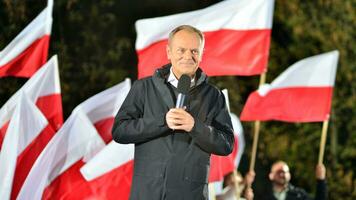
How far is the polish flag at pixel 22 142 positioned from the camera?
24.4ft

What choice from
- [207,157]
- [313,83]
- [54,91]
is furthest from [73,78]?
[207,157]

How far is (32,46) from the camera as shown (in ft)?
29.0

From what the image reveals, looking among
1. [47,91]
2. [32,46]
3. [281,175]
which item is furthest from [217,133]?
[281,175]

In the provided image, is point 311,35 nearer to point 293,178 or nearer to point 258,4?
point 293,178

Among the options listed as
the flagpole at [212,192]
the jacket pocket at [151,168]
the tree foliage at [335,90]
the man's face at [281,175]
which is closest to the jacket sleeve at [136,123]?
the jacket pocket at [151,168]

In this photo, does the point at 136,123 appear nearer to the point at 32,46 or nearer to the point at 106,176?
the point at 106,176

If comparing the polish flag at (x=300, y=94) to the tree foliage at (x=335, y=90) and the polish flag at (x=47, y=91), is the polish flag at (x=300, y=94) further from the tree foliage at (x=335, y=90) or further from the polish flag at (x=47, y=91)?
the tree foliage at (x=335, y=90)

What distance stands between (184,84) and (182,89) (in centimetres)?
3

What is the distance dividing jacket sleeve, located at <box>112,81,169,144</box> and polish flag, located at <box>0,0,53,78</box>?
3.83m

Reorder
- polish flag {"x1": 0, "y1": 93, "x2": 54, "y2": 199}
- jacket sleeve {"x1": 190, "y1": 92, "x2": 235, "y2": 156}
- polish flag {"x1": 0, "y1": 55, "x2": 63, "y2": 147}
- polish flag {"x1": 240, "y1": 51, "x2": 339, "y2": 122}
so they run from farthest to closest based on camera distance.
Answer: polish flag {"x1": 240, "y1": 51, "x2": 339, "y2": 122} < polish flag {"x1": 0, "y1": 55, "x2": 63, "y2": 147} < polish flag {"x1": 0, "y1": 93, "x2": 54, "y2": 199} < jacket sleeve {"x1": 190, "y1": 92, "x2": 235, "y2": 156}

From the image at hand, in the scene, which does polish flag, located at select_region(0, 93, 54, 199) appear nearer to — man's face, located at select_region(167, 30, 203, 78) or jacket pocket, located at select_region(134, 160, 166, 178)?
jacket pocket, located at select_region(134, 160, 166, 178)

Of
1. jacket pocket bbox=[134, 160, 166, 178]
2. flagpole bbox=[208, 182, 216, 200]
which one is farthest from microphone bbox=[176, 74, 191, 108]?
flagpole bbox=[208, 182, 216, 200]

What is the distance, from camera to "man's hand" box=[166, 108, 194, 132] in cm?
466

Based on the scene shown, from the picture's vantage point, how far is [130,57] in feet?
46.7
